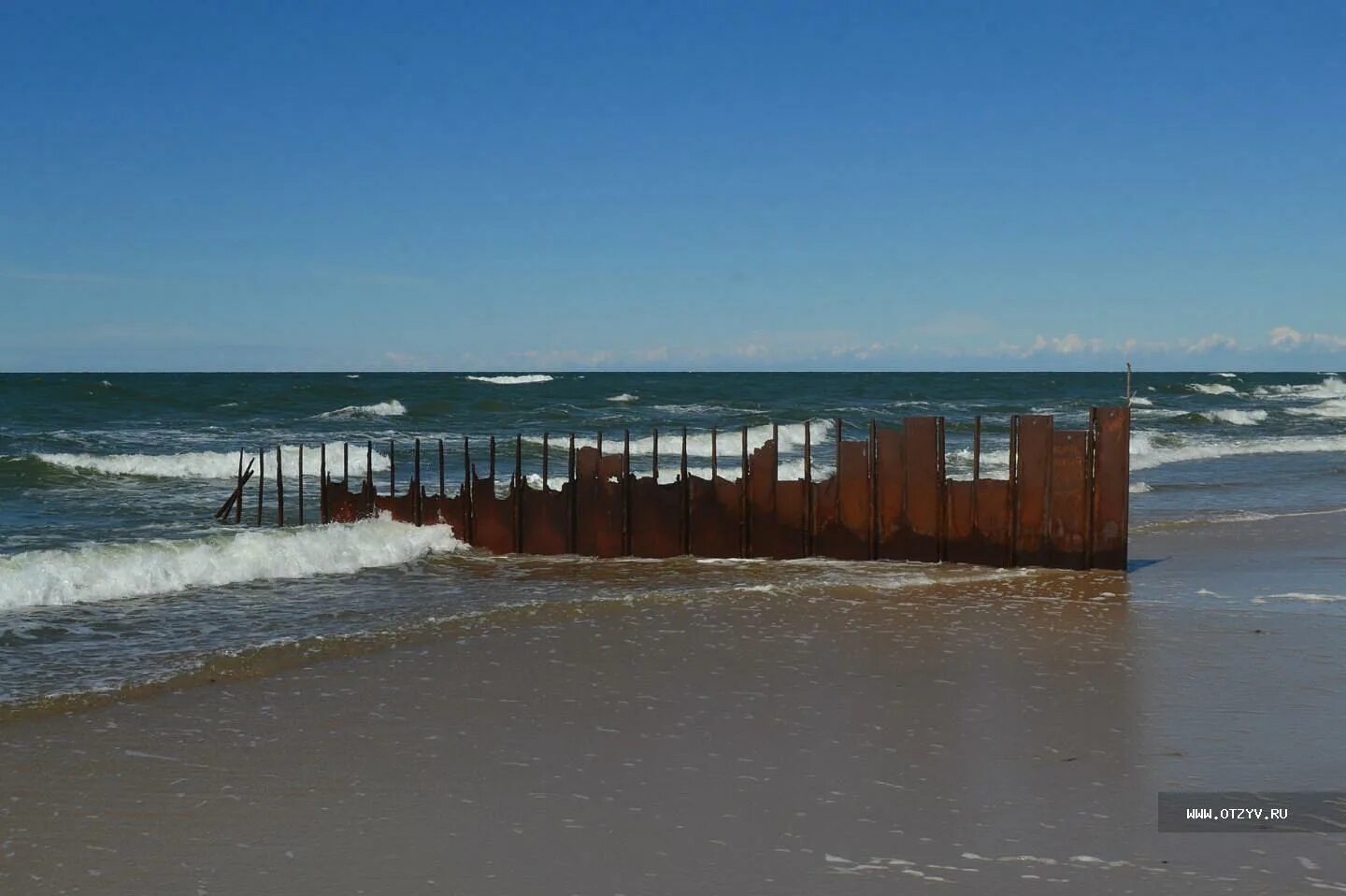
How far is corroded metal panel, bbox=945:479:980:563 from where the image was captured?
44.0 feet

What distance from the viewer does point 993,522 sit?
13.3 m

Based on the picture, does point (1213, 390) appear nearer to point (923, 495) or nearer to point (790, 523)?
point (923, 495)

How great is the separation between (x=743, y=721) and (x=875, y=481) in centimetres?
682

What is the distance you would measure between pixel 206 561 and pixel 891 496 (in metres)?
7.58

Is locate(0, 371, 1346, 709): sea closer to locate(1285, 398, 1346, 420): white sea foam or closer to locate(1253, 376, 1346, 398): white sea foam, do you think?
locate(1285, 398, 1346, 420): white sea foam

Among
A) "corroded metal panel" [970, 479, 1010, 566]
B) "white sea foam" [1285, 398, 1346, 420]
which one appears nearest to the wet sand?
"corroded metal panel" [970, 479, 1010, 566]

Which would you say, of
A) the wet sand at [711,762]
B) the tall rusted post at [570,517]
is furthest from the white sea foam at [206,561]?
the wet sand at [711,762]

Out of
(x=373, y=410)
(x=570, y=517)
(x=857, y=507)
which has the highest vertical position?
(x=373, y=410)

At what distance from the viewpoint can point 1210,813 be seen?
5.64 metres

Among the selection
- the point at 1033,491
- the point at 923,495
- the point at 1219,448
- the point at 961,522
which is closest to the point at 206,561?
Result: the point at 923,495

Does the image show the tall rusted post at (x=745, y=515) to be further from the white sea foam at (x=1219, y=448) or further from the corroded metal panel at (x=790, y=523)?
the white sea foam at (x=1219, y=448)

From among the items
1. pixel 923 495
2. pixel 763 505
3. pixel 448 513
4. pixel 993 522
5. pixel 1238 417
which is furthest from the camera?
pixel 1238 417

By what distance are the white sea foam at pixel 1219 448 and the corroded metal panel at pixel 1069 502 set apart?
16.8 m

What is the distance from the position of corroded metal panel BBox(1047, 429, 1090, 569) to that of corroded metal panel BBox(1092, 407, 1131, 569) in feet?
0.37
